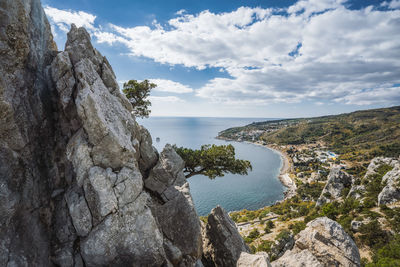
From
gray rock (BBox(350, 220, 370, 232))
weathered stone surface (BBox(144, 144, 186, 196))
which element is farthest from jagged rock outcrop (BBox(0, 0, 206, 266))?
gray rock (BBox(350, 220, 370, 232))

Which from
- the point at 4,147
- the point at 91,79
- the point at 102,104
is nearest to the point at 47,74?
the point at 91,79

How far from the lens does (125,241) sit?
831cm

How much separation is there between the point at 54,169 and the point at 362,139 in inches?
8191

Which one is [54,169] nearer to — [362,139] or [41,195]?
[41,195]

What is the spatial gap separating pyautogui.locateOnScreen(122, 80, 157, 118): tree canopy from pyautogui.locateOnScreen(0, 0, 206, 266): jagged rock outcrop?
9898 mm

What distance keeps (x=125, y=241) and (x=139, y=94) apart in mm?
16262

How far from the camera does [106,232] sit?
8156 millimetres

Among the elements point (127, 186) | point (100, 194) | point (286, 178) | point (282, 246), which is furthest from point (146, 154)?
point (286, 178)

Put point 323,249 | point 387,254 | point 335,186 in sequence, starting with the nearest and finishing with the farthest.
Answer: point 323,249, point 387,254, point 335,186

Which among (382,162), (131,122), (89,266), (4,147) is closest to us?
(4,147)

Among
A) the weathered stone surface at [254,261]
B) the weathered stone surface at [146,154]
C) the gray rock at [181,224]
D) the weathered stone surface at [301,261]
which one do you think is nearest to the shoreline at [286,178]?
the weathered stone surface at [301,261]

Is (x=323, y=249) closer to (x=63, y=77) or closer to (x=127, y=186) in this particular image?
(x=127, y=186)

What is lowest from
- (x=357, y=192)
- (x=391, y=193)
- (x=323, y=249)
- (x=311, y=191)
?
(x=311, y=191)

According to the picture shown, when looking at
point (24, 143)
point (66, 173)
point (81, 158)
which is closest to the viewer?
point (24, 143)
